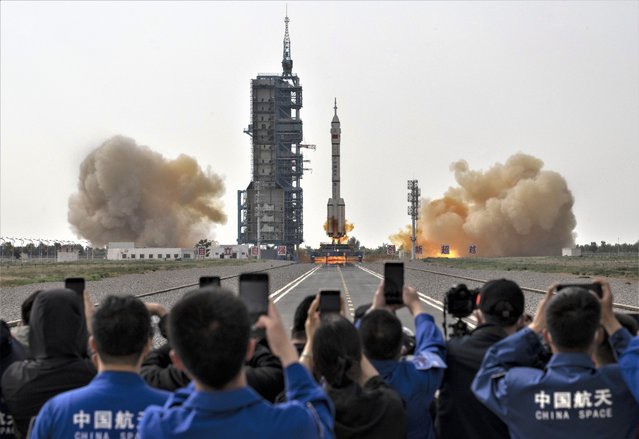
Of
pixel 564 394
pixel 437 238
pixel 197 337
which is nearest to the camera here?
pixel 197 337

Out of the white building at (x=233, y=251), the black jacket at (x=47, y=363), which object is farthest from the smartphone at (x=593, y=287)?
the white building at (x=233, y=251)

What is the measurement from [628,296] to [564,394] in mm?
26900

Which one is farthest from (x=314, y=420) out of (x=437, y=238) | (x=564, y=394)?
(x=437, y=238)

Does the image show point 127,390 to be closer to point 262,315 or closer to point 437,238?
point 262,315

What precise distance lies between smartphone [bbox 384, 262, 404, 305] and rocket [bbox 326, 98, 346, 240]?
71.6 m

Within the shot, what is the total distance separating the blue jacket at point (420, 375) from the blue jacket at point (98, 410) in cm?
121

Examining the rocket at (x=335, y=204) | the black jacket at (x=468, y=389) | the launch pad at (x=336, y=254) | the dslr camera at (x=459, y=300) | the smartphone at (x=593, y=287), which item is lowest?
the black jacket at (x=468, y=389)

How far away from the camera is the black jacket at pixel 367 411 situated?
344 cm

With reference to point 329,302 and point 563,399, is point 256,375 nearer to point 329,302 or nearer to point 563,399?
point 329,302

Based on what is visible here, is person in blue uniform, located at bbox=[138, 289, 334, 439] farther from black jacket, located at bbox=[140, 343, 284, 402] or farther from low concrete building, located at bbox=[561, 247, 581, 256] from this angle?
low concrete building, located at bbox=[561, 247, 581, 256]

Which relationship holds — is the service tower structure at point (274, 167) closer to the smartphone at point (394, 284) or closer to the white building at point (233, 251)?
the white building at point (233, 251)

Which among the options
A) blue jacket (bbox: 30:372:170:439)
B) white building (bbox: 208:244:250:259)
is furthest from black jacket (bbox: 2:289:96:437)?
white building (bbox: 208:244:250:259)

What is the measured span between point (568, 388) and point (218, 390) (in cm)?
177

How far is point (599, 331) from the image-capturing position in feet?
13.0
